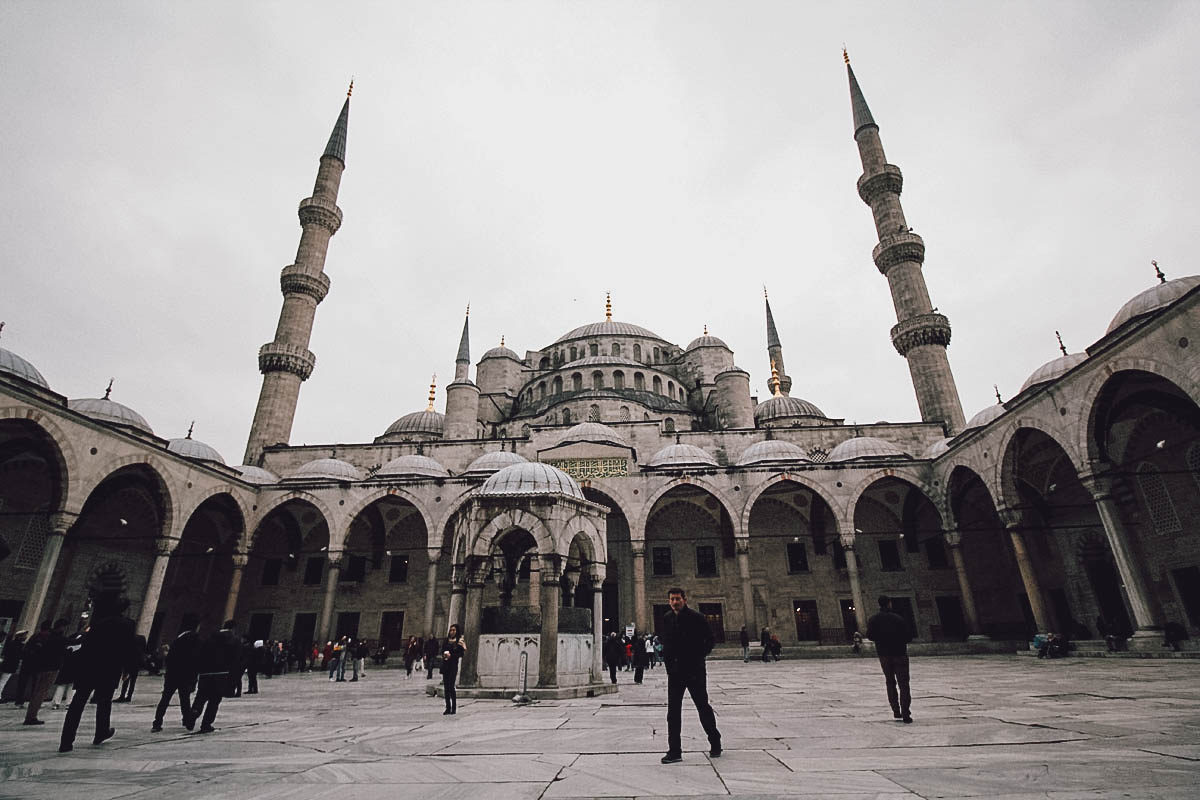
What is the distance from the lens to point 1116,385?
11.7m

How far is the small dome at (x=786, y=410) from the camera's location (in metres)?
29.5

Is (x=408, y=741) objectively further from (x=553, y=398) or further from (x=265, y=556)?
(x=553, y=398)

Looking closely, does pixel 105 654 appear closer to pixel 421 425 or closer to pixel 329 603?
pixel 329 603

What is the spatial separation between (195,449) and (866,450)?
941 inches

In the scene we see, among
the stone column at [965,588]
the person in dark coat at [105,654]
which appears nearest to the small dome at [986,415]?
the stone column at [965,588]

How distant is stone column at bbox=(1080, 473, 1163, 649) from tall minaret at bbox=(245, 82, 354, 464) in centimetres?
2712

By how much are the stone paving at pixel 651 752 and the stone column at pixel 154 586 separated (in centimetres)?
1021

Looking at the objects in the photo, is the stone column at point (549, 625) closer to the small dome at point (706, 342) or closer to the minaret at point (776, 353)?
the small dome at point (706, 342)

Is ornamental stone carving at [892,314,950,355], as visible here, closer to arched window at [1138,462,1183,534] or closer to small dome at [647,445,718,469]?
arched window at [1138,462,1183,534]

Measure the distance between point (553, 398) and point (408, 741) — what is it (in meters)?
24.0

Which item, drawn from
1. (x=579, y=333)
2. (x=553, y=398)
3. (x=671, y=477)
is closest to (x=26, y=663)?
(x=671, y=477)

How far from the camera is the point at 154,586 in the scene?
51.6 ft

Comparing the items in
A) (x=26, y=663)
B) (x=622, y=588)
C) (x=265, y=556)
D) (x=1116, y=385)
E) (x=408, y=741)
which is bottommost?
(x=408, y=741)

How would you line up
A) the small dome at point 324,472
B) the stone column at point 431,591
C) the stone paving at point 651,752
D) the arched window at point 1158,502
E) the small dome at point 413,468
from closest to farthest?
the stone paving at point 651,752, the arched window at point 1158,502, the stone column at point 431,591, the small dome at point 324,472, the small dome at point 413,468
